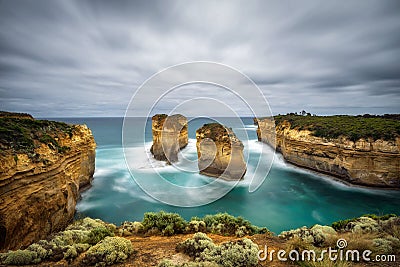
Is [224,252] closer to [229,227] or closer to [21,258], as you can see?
[229,227]

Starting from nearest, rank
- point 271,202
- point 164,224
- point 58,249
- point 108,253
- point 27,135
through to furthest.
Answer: point 108,253, point 58,249, point 164,224, point 27,135, point 271,202

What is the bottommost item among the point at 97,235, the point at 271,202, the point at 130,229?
the point at 271,202

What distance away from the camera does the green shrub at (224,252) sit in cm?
448

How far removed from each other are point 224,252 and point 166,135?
27.2 meters

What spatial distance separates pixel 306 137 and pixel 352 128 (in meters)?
4.53

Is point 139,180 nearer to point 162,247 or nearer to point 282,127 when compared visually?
point 162,247

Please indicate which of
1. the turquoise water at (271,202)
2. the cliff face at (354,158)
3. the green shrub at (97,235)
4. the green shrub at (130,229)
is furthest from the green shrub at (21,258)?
the cliff face at (354,158)

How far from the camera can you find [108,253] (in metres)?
4.80

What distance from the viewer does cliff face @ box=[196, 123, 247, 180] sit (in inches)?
810

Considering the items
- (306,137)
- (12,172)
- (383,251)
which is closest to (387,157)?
(306,137)

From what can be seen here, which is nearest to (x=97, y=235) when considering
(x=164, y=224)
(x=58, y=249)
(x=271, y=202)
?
(x=58, y=249)

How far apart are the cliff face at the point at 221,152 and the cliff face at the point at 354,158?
9.07m

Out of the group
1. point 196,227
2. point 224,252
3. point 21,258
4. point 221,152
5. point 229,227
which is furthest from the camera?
point 221,152

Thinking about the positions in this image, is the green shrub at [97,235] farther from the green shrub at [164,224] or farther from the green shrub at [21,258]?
the green shrub at [164,224]
